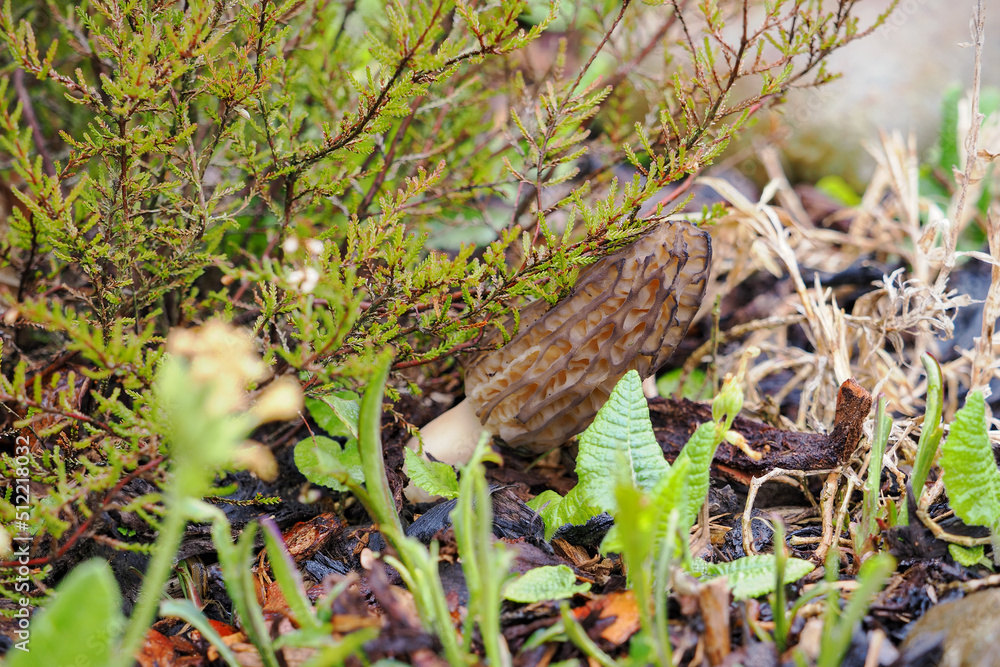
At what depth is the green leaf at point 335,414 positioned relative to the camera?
4.50 feet

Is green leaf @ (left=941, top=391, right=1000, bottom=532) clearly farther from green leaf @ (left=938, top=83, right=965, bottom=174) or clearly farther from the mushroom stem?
green leaf @ (left=938, top=83, right=965, bottom=174)

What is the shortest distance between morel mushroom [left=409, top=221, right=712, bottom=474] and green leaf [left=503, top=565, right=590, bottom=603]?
439mm

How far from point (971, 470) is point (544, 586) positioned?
70 centimetres

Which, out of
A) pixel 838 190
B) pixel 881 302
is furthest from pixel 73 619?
pixel 838 190

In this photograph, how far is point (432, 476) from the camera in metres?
1.32

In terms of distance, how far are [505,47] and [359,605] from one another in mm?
933

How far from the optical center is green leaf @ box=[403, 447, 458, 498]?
129 cm

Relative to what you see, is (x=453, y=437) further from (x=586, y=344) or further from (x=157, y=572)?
(x=157, y=572)

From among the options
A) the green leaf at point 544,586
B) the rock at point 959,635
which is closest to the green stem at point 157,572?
the green leaf at point 544,586

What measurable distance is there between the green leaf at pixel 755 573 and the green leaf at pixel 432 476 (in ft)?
1.61

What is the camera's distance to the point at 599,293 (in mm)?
1388

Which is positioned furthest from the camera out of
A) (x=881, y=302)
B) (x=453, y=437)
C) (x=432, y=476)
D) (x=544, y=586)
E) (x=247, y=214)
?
(x=881, y=302)

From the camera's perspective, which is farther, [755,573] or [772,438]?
[772,438]

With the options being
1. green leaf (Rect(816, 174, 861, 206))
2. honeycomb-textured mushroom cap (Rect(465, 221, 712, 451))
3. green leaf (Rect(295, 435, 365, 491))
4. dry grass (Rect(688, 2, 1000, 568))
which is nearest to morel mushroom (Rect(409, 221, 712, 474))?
honeycomb-textured mushroom cap (Rect(465, 221, 712, 451))
